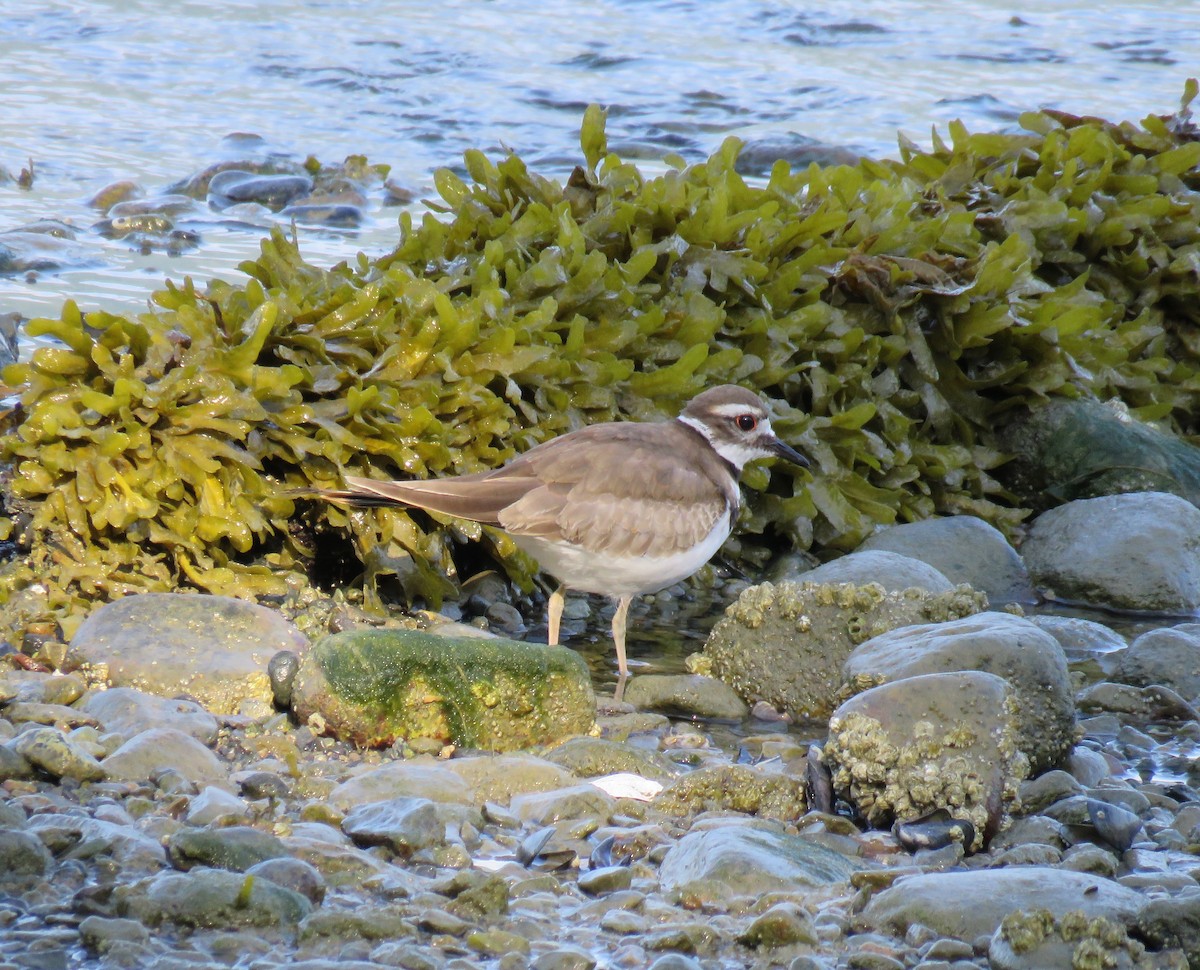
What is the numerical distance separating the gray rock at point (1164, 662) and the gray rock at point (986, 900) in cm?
204

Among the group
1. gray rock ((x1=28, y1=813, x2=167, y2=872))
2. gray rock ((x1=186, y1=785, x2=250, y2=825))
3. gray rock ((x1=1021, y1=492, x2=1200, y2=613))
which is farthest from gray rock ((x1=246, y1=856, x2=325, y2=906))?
gray rock ((x1=1021, y1=492, x2=1200, y2=613))

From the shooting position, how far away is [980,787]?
12.6 feet

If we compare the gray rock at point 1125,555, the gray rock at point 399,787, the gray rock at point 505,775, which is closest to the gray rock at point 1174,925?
the gray rock at point 505,775

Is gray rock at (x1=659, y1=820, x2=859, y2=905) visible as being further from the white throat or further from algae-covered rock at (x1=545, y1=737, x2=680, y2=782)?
the white throat

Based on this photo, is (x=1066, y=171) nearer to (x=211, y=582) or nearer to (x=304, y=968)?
(x=211, y=582)

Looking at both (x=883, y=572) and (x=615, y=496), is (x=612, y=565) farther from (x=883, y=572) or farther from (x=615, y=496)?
(x=883, y=572)

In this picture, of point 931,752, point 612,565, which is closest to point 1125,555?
point 612,565

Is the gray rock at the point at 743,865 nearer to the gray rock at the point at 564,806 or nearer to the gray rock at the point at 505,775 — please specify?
the gray rock at the point at 564,806

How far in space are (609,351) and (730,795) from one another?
271 centimetres

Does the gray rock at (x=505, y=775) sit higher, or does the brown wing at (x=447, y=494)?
the brown wing at (x=447, y=494)

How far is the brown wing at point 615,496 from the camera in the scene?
504 cm

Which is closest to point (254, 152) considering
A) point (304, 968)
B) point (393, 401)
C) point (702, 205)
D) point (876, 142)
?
point (876, 142)

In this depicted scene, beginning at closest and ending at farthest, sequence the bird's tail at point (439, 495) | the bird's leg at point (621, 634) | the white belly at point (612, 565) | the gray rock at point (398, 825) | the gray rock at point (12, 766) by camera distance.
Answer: the gray rock at point (398, 825) < the gray rock at point (12, 766) < the bird's tail at point (439, 495) < the white belly at point (612, 565) < the bird's leg at point (621, 634)

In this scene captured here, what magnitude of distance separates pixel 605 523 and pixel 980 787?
1.75 m
